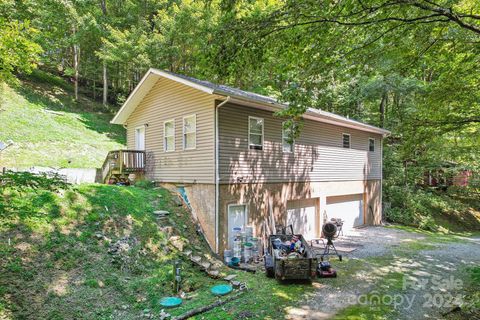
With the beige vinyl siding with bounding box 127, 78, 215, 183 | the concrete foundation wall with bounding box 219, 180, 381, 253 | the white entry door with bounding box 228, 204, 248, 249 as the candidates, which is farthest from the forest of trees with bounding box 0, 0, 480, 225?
the white entry door with bounding box 228, 204, 248, 249

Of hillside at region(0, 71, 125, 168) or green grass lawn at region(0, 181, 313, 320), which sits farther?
hillside at region(0, 71, 125, 168)

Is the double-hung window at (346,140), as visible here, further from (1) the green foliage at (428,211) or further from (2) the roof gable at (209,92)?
(1) the green foliage at (428,211)

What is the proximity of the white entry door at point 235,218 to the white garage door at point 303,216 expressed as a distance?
2470 mm

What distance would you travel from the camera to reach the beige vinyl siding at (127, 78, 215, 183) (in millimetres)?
9531

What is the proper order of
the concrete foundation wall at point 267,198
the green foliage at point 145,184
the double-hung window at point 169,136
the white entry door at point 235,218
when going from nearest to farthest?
the concrete foundation wall at point 267,198 < the white entry door at point 235,218 < the double-hung window at point 169,136 < the green foliage at point 145,184

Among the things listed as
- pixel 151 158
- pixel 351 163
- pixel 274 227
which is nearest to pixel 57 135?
pixel 151 158

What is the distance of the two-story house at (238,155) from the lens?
30.7ft

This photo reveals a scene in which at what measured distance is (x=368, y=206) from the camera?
54.1 ft

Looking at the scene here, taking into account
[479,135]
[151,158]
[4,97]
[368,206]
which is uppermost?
[4,97]

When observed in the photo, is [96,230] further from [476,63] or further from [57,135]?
[57,135]

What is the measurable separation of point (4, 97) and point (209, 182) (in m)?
19.2

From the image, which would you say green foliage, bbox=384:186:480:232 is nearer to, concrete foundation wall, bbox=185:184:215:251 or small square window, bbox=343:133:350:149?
small square window, bbox=343:133:350:149

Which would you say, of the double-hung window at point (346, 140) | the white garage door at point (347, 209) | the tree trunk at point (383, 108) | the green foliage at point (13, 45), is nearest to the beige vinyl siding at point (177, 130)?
the green foliage at point (13, 45)

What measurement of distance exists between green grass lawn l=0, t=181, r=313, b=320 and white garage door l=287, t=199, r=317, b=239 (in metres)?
4.18
